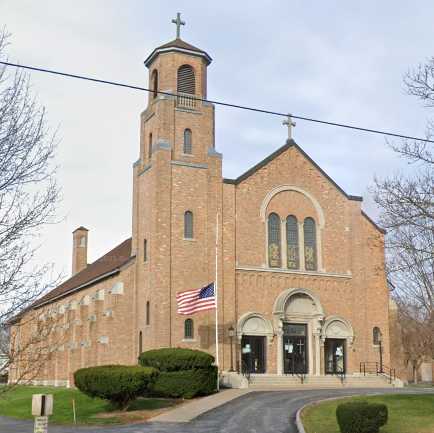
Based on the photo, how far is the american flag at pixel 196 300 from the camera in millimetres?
35000

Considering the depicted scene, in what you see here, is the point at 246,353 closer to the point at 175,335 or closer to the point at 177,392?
the point at 175,335

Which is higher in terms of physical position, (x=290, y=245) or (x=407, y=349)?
(x=290, y=245)

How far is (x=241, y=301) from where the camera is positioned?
4122 cm

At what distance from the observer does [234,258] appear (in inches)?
1628

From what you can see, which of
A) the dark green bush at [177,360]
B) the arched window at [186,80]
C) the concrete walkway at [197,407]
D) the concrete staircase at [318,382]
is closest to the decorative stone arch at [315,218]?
the concrete staircase at [318,382]

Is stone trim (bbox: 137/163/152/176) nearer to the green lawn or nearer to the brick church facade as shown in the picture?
the brick church facade

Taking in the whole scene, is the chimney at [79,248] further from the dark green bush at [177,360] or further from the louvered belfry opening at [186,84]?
the dark green bush at [177,360]

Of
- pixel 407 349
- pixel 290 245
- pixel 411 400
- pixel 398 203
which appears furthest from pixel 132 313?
pixel 407 349

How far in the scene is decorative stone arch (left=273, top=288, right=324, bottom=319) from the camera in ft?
137

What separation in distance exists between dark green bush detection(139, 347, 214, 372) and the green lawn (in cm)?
735

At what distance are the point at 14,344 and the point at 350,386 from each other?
97.3 feet

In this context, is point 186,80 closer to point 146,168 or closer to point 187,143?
point 187,143

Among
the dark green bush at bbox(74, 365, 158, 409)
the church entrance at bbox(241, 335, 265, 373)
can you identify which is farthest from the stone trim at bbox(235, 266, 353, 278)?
the dark green bush at bbox(74, 365, 158, 409)

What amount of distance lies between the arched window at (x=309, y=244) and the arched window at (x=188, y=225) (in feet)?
25.3
